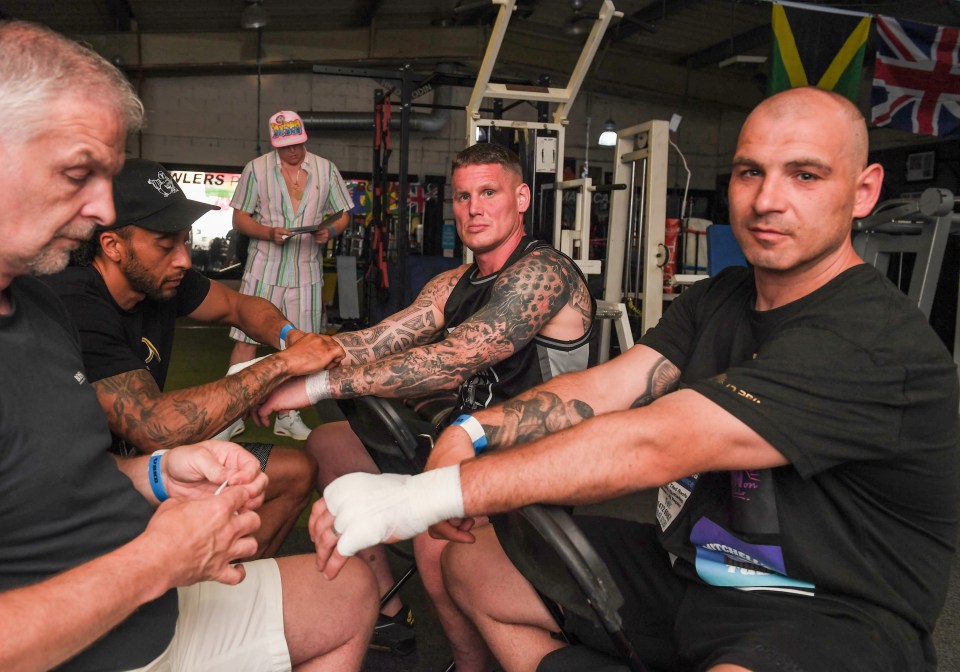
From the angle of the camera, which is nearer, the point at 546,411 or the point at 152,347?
the point at 546,411

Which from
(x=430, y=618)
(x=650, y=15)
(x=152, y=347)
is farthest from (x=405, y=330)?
(x=650, y=15)

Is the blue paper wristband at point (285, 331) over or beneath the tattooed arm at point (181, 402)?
over

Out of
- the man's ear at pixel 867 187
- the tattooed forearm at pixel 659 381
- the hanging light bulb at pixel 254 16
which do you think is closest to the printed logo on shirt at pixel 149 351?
the tattooed forearm at pixel 659 381

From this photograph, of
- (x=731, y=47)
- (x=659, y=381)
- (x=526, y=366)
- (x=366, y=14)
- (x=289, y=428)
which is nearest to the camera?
(x=659, y=381)

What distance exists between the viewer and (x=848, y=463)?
112 centimetres

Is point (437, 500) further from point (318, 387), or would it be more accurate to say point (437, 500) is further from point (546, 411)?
point (318, 387)

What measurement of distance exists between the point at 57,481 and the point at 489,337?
1.13 m

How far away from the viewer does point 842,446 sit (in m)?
1.06

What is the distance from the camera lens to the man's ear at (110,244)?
1.75 m

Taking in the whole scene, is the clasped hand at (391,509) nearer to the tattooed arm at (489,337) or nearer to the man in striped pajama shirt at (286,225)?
the tattooed arm at (489,337)

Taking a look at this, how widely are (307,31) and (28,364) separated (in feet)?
30.6

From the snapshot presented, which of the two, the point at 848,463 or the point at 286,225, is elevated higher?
the point at 286,225

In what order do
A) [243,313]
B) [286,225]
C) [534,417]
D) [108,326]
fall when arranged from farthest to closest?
1. [286,225]
2. [243,313]
3. [108,326]
4. [534,417]

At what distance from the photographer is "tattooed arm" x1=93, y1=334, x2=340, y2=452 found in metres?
1.60
